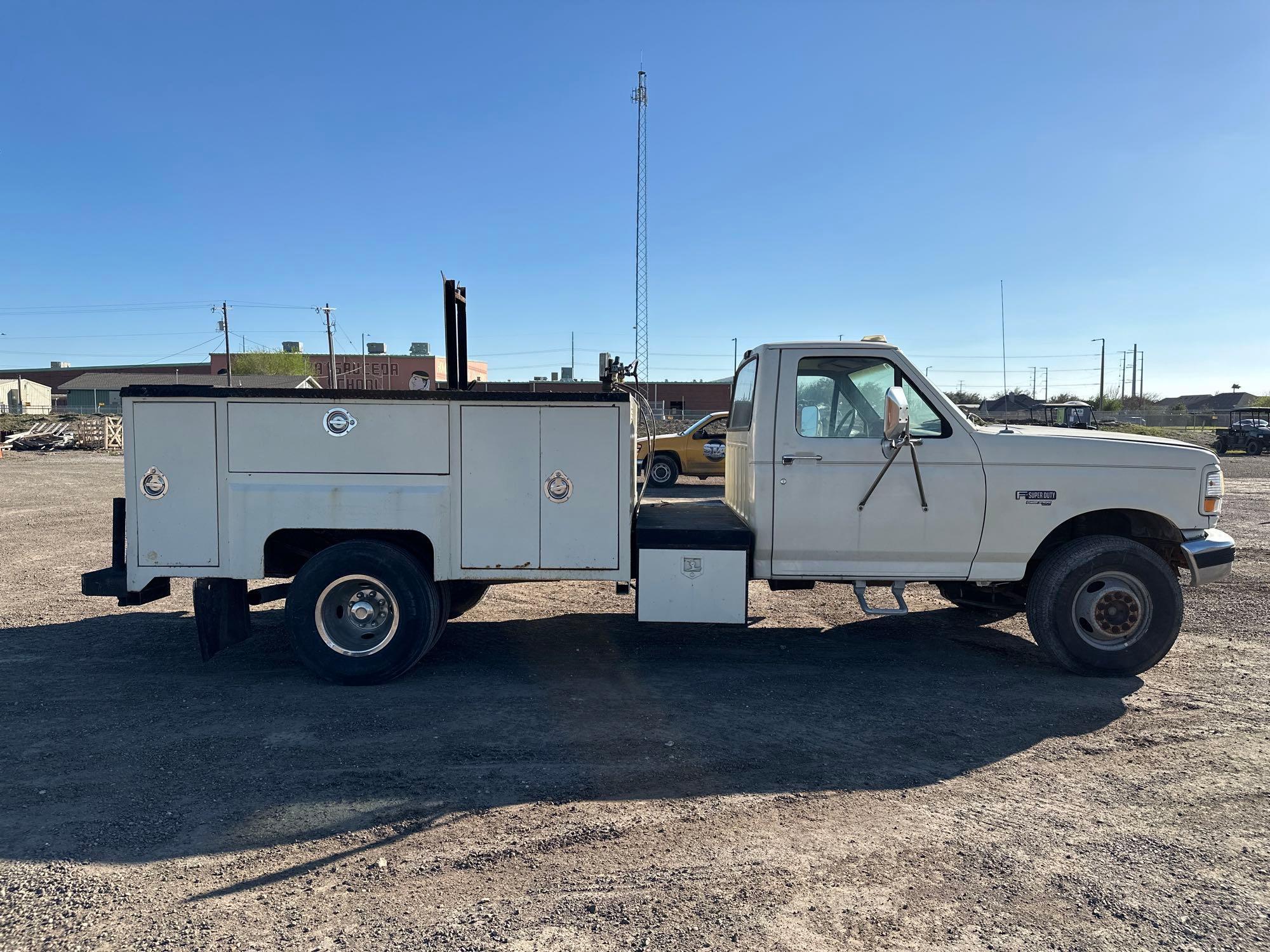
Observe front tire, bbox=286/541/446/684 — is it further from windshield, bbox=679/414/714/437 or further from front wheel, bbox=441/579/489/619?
windshield, bbox=679/414/714/437

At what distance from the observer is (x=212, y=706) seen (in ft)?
16.3

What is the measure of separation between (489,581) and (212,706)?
1885 millimetres

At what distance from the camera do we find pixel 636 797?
12.3 ft

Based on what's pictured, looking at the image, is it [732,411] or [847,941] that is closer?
[847,941]

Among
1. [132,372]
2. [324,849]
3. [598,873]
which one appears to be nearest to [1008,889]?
[598,873]

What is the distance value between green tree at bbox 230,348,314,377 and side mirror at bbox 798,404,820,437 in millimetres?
88620

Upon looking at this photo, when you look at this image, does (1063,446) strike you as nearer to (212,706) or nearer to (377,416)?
(377,416)

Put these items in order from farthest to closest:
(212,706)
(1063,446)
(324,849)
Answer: (1063,446) < (212,706) < (324,849)

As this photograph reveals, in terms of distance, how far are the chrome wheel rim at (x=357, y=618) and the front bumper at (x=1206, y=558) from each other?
17.9 ft

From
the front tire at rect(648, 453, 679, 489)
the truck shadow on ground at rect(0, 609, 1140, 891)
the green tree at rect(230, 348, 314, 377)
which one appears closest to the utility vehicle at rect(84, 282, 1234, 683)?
the truck shadow on ground at rect(0, 609, 1140, 891)

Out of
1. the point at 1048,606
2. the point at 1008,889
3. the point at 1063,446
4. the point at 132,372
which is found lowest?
the point at 1008,889

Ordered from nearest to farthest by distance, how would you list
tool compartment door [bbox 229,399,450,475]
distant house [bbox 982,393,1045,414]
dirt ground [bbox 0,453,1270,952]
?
dirt ground [bbox 0,453,1270,952] < tool compartment door [bbox 229,399,450,475] < distant house [bbox 982,393,1045,414]

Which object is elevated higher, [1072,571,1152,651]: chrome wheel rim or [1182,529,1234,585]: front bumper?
[1182,529,1234,585]: front bumper

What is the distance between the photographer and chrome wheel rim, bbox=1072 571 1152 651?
539 cm
